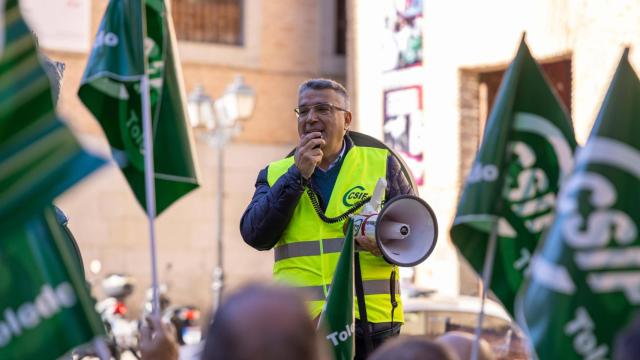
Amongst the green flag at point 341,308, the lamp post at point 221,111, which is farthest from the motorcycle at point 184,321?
the green flag at point 341,308

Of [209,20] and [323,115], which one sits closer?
[323,115]

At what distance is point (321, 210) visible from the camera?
5770mm

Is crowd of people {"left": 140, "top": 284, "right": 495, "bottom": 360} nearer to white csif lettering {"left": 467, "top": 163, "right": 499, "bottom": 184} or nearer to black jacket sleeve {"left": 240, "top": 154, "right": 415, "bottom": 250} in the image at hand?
white csif lettering {"left": 467, "top": 163, "right": 499, "bottom": 184}

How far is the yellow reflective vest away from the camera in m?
5.75

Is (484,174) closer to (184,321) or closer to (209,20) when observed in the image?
(184,321)

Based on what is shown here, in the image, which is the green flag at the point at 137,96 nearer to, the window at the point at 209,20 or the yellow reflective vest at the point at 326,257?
the yellow reflective vest at the point at 326,257

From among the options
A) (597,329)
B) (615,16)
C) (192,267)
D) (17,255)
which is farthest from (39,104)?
(192,267)

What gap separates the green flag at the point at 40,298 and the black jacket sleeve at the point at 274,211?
5.18ft

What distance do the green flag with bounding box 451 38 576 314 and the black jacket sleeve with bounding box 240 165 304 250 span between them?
4.39 ft

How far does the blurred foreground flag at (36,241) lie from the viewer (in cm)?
407

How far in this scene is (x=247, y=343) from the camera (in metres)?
2.55

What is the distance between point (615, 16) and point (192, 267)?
9560 mm

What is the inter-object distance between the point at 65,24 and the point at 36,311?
17770 mm

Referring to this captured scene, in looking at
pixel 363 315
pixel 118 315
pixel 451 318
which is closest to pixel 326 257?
pixel 363 315
